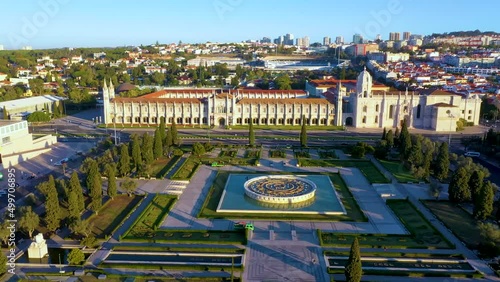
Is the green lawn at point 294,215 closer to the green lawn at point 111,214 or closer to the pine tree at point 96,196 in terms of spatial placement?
the green lawn at point 111,214

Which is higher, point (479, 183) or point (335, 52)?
point (335, 52)

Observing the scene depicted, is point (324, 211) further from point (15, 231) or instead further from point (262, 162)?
point (15, 231)

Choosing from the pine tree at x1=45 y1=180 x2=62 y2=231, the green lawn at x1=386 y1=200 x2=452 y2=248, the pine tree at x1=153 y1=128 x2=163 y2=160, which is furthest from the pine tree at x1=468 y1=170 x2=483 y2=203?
the pine tree at x1=153 y1=128 x2=163 y2=160

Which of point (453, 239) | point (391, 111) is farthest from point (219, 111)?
point (453, 239)

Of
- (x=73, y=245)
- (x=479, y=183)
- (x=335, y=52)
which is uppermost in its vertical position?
(x=335, y=52)

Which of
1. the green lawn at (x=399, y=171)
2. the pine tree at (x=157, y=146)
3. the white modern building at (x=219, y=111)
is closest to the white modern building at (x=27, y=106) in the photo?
the white modern building at (x=219, y=111)

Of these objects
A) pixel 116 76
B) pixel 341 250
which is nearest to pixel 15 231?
pixel 341 250

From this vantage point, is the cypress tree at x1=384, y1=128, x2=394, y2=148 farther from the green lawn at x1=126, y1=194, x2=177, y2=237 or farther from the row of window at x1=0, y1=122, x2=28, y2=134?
the row of window at x1=0, y1=122, x2=28, y2=134

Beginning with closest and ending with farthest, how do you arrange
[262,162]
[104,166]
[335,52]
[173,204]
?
1. [173,204]
2. [104,166]
3. [262,162]
4. [335,52]

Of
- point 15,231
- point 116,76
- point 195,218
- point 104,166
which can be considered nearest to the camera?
point 15,231
